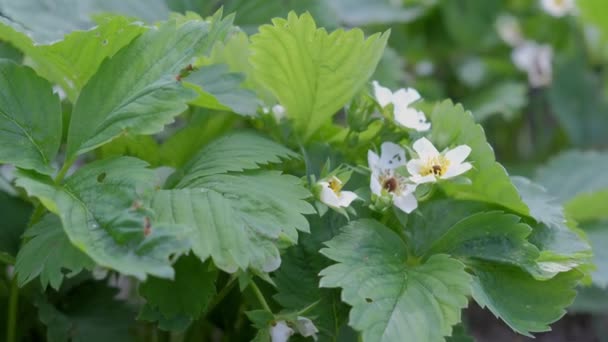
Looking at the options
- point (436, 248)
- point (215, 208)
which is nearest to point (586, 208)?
point (436, 248)

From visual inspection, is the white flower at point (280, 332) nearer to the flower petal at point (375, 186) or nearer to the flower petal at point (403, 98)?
the flower petal at point (375, 186)

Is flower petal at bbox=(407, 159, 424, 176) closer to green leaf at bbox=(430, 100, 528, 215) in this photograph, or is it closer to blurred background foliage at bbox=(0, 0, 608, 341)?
green leaf at bbox=(430, 100, 528, 215)

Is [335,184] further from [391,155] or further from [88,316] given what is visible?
[88,316]

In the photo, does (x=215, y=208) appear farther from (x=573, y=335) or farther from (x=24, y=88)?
(x=573, y=335)

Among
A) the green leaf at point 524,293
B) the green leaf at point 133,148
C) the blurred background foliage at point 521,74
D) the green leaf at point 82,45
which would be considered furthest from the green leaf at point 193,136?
the blurred background foliage at point 521,74

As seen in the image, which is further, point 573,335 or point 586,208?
point 573,335
